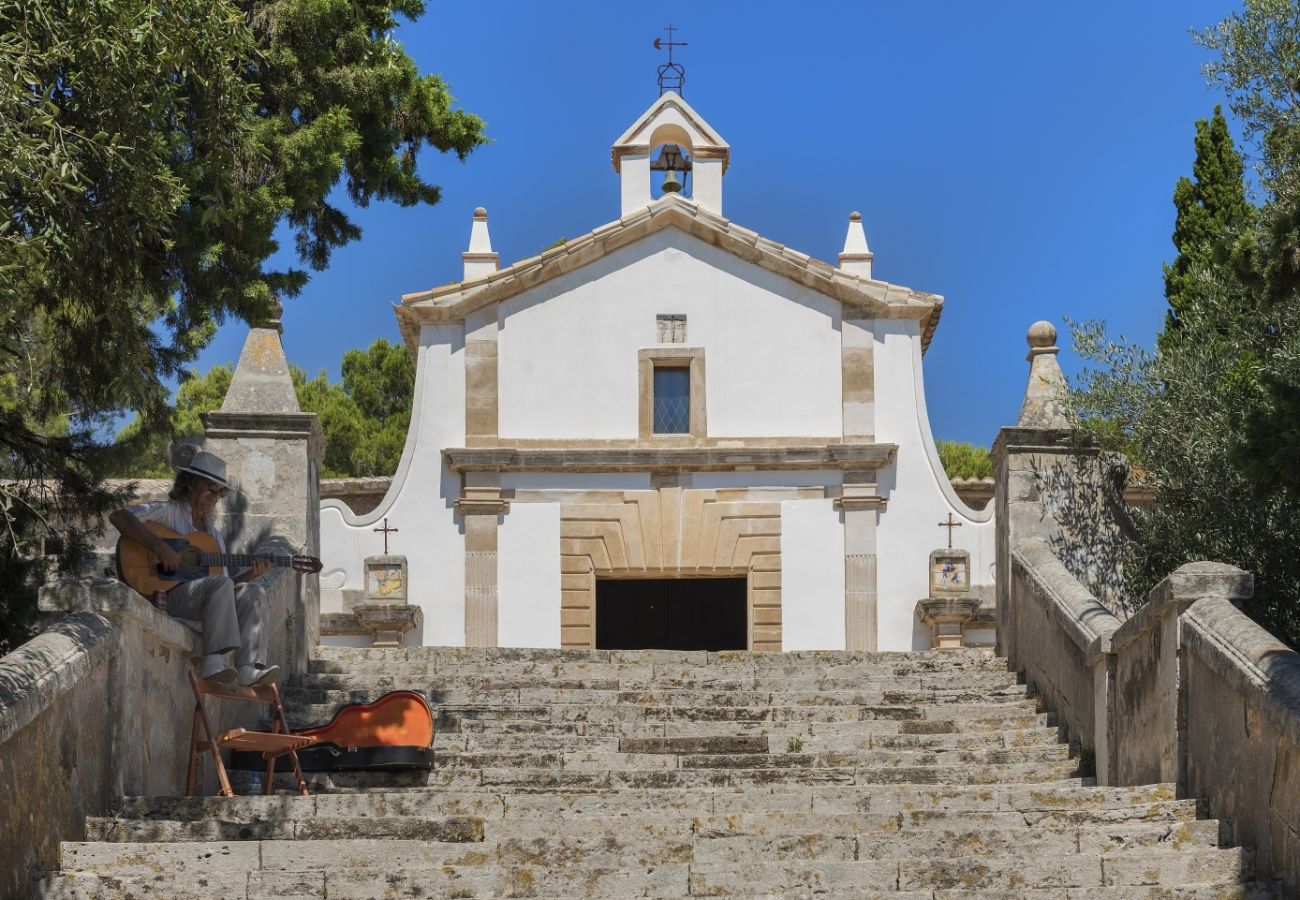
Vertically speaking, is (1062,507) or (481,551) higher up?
(1062,507)

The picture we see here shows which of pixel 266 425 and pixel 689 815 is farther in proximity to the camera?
pixel 266 425

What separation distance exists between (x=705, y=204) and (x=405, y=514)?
5.18m

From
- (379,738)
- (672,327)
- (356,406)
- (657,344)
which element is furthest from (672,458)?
(356,406)

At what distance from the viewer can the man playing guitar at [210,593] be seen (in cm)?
1002

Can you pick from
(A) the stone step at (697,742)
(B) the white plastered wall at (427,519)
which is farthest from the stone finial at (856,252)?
(A) the stone step at (697,742)

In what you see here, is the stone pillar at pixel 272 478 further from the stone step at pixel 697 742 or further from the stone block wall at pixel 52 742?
the stone block wall at pixel 52 742

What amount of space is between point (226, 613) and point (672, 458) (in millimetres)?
10650

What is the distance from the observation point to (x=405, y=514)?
2027 centimetres

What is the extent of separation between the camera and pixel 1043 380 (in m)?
16.9

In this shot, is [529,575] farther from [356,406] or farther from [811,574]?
[356,406]

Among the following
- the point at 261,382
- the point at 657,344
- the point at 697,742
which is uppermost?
the point at 657,344

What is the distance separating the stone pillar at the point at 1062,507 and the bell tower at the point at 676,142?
8417 mm

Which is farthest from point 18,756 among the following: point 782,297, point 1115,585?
point 782,297

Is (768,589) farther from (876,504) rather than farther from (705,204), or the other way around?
(705,204)
